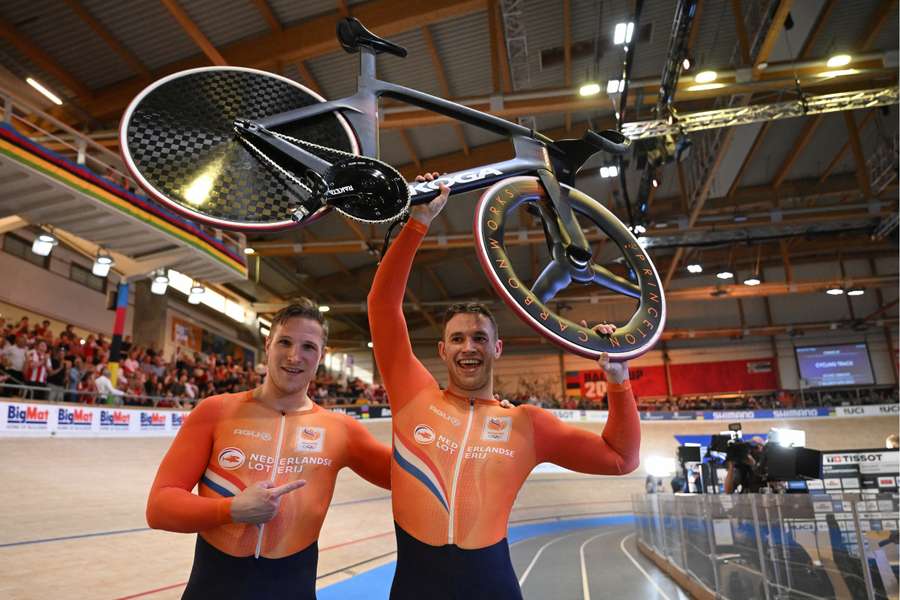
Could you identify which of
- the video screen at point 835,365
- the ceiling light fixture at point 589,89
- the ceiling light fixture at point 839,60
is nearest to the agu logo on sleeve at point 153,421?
the ceiling light fixture at point 589,89

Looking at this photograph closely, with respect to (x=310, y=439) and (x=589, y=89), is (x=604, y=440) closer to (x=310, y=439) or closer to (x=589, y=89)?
(x=310, y=439)

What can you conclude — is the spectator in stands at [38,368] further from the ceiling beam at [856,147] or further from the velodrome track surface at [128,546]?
the ceiling beam at [856,147]

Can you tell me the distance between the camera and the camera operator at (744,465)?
6.53 m

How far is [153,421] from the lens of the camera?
466 inches

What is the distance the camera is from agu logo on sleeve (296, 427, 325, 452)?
85.4 inches

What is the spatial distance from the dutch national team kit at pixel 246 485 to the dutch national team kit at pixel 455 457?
0.97 feet

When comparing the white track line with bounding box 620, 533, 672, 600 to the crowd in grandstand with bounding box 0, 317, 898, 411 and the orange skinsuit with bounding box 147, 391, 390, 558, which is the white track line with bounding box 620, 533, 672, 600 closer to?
the crowd in grandstand with bounding box 0, 317, 898, 411

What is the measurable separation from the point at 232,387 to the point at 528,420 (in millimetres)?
13941

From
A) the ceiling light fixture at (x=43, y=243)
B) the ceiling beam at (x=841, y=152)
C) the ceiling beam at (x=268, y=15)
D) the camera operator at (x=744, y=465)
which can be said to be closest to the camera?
the camera operator at (x=744, y=465)

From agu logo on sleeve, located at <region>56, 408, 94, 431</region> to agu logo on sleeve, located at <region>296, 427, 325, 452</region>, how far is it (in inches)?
383

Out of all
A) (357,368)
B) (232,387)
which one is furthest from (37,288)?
(357,368)

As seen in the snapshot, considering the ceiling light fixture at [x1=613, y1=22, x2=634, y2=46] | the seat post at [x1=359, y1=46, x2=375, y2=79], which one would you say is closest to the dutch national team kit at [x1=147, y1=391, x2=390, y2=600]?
the seat post at [x1=359, y1=46, x2=375, y2=79]

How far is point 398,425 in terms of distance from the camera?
2.20 meters

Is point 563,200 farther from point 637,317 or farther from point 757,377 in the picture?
point 757,377
